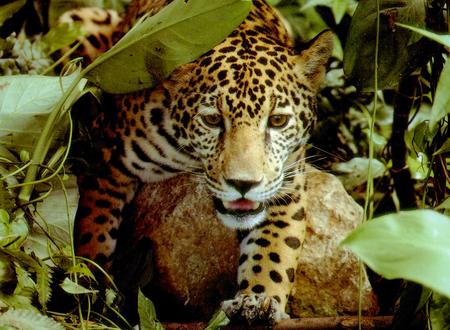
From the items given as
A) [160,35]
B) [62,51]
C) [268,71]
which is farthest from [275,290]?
[62,51]

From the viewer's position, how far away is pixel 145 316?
270 cm

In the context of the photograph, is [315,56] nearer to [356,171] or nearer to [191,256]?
[356,171]

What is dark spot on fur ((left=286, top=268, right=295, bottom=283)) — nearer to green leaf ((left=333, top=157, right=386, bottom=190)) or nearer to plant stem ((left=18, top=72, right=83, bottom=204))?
green leaf ((left=333, top=157, right=386, bottom=190))

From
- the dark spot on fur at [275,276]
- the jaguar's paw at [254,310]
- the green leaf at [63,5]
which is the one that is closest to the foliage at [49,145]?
the jaguar's paw at [254,310]

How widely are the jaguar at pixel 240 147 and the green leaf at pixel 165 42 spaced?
0.54 metres

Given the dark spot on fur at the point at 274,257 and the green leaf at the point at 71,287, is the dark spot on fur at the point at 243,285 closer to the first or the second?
the dark spot on fur at the point at 274,257

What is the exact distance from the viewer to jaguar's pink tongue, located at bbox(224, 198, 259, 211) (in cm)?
331

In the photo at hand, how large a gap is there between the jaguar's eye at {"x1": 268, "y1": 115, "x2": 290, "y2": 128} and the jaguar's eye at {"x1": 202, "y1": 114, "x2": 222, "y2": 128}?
9.0 inches

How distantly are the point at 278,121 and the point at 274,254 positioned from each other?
0.63 m

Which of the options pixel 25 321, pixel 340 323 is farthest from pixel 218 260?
pixel 25 321

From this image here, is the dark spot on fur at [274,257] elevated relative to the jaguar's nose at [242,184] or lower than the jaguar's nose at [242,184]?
lower

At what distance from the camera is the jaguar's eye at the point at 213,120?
3.37 metres

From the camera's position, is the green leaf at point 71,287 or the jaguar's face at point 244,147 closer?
the green leaf at point 71,287

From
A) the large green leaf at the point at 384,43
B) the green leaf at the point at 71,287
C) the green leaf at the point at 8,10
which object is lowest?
the green leaf at the point at 71,287
